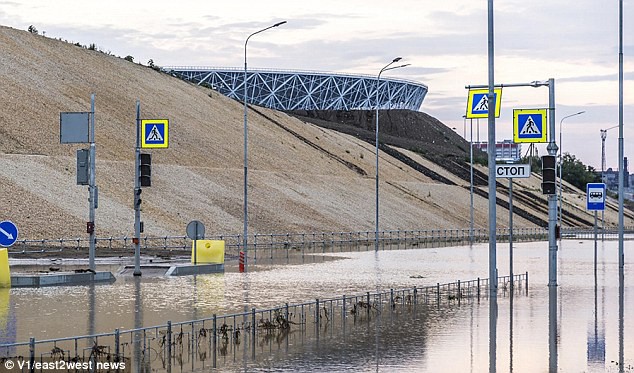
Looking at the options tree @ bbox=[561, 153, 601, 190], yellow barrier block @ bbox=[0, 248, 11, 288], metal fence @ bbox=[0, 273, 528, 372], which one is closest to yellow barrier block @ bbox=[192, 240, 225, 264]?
yellow barrier block @ bbox=[0, 248, 11, 288]

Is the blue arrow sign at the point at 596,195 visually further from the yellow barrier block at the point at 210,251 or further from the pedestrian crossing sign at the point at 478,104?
the pedestrian crossing sign at the point at 478,104

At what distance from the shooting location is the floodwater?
17.4 m

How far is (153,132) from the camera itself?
40.0 m

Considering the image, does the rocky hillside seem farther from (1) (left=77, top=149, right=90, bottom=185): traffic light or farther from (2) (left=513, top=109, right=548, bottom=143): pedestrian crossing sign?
(2) (left=513, top=109, right=548, bottom=143): pedestrian crossing sign

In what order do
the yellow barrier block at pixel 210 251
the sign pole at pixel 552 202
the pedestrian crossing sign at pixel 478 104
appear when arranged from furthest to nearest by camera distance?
1. the yellow barrier block at pixel 210 251
2. the sign pole at pixel 552 202
3. the pedestrian crossing sign at pixel 478 104

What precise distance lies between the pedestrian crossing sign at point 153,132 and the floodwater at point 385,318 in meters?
5.45

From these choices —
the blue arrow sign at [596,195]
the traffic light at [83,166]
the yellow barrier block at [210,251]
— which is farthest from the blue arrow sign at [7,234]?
the blue arrow sign at [596,195]

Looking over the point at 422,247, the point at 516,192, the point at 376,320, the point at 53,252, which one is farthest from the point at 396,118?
the point at 376,320

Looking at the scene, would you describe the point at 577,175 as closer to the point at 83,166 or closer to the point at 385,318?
the point at 83,166

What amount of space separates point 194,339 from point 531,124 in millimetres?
13891

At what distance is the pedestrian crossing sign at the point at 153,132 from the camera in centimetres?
3978

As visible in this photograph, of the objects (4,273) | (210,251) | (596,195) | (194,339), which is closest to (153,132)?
(210,251)

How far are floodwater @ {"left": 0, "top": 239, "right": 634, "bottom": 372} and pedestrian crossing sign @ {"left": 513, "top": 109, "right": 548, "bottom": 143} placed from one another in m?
4.20

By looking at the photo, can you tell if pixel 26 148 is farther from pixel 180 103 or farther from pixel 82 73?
pixel 180 103
